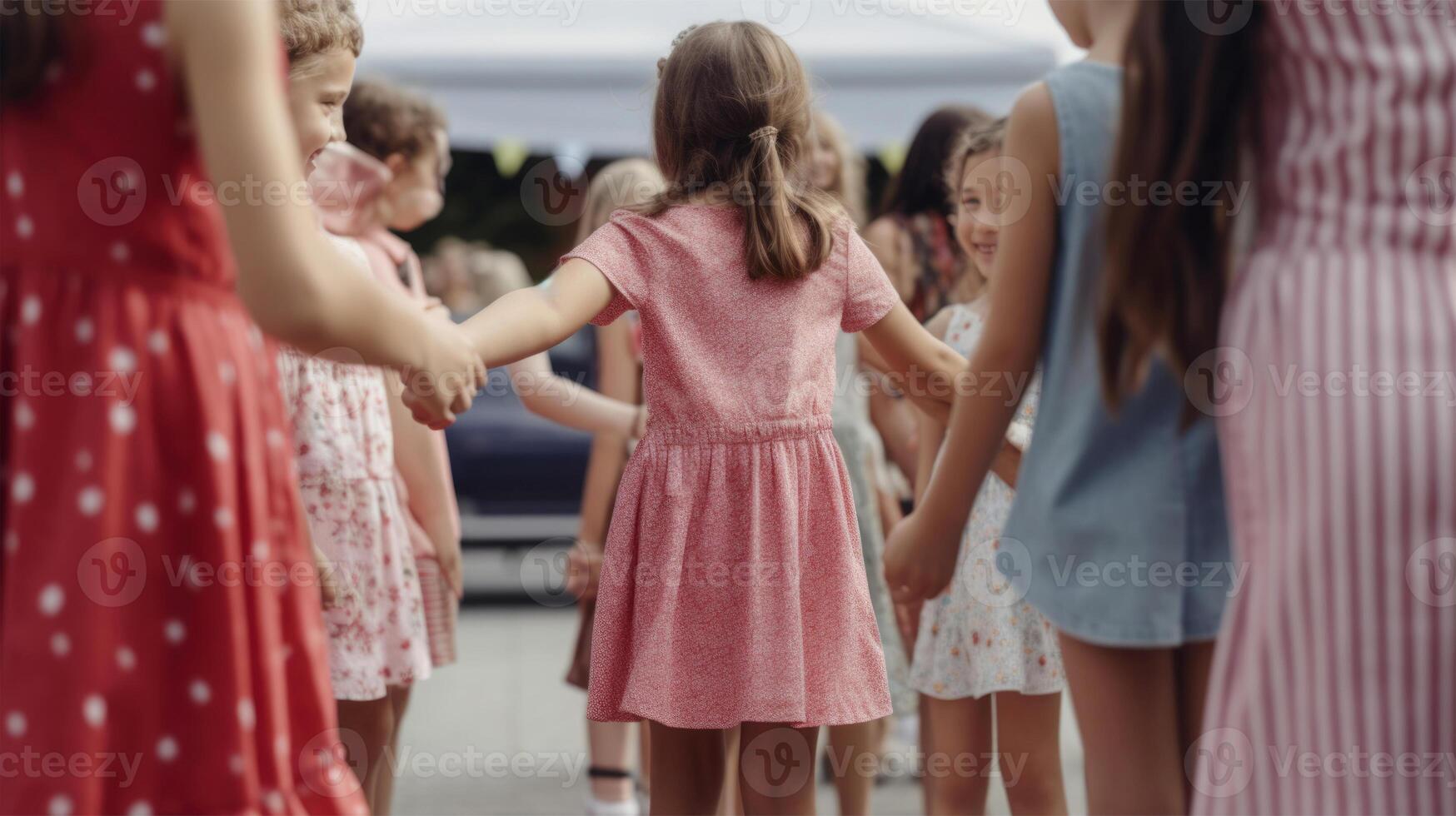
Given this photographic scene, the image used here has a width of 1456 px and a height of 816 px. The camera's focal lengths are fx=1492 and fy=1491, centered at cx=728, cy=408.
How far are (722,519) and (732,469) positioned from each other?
87 millimetres

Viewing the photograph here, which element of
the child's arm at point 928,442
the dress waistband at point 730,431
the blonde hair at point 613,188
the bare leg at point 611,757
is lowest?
the bare leg at point 611,757

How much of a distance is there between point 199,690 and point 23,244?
0.53 m

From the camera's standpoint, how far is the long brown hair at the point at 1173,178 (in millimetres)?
1664

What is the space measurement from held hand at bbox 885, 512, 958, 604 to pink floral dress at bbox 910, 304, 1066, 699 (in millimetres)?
1015

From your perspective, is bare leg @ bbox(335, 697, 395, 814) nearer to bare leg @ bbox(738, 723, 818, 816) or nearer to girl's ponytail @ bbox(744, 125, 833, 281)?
bare leg @ bbox(738, 723, 818, 816)

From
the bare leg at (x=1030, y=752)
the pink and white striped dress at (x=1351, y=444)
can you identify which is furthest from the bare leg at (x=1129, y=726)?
the bare leg at (x=1030, y=752)

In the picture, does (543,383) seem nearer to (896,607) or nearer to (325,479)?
(325,479)

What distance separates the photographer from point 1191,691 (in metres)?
1.89

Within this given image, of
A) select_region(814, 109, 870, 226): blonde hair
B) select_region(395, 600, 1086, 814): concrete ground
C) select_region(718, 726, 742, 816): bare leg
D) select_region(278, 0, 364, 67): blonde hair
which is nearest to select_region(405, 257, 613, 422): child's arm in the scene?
select_region(278, 0, 364, 67): blonde hair

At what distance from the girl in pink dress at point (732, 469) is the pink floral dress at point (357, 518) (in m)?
0.68

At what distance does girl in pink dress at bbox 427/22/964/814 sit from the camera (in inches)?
99.0

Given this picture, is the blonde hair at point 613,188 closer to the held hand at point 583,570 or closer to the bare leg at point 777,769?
the held hand at point 583,570

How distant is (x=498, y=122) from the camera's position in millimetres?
7051

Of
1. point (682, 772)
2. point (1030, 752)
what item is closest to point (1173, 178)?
point (682, 772)
